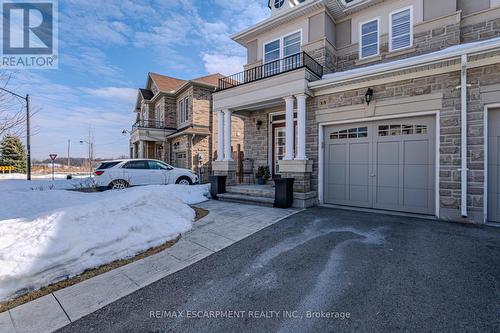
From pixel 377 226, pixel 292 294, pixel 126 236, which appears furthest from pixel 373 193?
pixel 126 236

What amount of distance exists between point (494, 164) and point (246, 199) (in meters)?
5.94

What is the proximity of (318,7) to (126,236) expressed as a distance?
8946 mm

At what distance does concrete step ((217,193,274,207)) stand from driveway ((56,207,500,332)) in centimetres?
274

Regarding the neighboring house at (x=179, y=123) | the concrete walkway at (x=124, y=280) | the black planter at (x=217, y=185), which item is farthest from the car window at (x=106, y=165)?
the concrete walkway at (x=124, y=280)

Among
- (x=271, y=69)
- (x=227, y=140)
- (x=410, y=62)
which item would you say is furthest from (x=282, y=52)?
(x=410, y=62)

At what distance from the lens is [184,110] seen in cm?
1555

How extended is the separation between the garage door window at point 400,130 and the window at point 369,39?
324cm

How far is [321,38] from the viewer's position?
8.15 metres

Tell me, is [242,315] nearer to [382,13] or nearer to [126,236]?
[126,236]

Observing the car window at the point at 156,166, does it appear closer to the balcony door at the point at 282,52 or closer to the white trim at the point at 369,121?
the balcony door at the point at 282,52

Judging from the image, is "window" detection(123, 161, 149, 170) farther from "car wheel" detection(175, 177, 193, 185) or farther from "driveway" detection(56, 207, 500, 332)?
"driveway" detection(56, 207, 500, 332)

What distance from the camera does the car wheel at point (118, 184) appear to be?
925 centimetres

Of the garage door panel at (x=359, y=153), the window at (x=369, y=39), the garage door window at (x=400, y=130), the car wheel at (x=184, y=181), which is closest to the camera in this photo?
the garage door window at (x=400, y=130)

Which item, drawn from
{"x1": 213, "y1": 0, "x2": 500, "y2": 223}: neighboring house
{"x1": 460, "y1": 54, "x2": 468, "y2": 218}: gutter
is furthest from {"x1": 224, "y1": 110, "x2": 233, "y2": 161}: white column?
{"x1": 460, "y1": 54, "x2": 468, "y2": 218}: gutter
